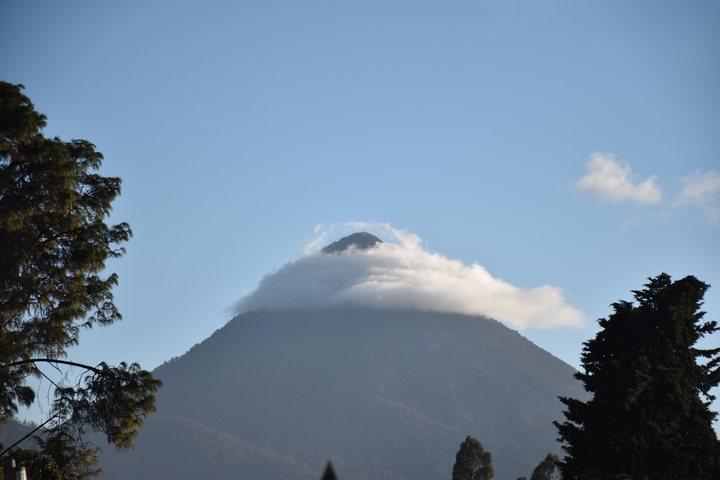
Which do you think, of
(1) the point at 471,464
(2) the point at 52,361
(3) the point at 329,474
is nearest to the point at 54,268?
(2) the point at 52,361

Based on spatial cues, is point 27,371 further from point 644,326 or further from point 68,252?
point 644,326

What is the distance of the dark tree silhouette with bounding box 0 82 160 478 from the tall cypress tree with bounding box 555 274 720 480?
22.0m

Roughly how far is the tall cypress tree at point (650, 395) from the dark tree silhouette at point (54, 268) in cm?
2202

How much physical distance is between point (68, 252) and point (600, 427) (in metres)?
25.5

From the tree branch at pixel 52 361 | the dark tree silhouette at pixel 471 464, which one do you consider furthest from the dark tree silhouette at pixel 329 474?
the dark tree silhouette at pixel 471 464

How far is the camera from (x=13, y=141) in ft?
92.3

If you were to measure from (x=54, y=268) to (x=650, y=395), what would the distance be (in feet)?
87.1

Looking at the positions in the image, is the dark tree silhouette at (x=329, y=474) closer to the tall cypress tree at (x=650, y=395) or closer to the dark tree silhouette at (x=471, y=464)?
the tall cypress tree at (x=650, y=395)

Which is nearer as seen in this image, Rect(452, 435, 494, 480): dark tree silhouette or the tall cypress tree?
the tall cypress tree

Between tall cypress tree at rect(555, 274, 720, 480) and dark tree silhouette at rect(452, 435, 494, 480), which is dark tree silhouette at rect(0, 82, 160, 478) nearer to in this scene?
tall cypress tree at rect(555, 274, 720, 480)

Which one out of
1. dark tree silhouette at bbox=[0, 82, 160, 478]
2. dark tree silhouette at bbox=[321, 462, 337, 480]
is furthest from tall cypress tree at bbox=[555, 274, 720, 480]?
dark tree silhouette at bbox=[321, 462, 337, 480]

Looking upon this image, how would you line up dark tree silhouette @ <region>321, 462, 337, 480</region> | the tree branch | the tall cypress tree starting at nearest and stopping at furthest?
dark tree silhouette @ <region>321, 462, 337, 480</region> < the tree branch < the tall cypress tree

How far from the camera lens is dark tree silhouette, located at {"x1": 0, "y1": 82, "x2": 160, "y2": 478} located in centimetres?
2819

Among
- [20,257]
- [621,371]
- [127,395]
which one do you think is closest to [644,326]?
[621,371]
